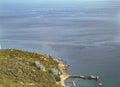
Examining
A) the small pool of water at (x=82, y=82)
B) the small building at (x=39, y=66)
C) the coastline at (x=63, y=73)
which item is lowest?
the small pool of water at (x=82, y=82)

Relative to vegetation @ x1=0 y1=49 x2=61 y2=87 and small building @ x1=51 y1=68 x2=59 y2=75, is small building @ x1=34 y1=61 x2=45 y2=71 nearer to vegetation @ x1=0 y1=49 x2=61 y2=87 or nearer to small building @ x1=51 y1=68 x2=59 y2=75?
vegetation @ x1=0 y1=49 x2=61 y2=87

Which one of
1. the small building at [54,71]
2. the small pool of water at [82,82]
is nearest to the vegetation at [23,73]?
the small building at [54,71]

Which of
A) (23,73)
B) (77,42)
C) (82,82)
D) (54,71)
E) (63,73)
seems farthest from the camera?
(77,42)

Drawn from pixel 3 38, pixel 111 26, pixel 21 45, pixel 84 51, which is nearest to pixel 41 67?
pixel 84 51

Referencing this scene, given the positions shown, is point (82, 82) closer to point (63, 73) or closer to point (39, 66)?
point (63, 73)

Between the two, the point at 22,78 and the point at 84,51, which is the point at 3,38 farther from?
the point at 22,78

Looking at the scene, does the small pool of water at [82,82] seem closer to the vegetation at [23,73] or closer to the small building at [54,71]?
the small building at [54,71]

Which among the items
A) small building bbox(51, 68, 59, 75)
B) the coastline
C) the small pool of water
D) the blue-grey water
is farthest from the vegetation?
the blue-grey water

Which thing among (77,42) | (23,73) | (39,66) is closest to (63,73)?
(39,66)
